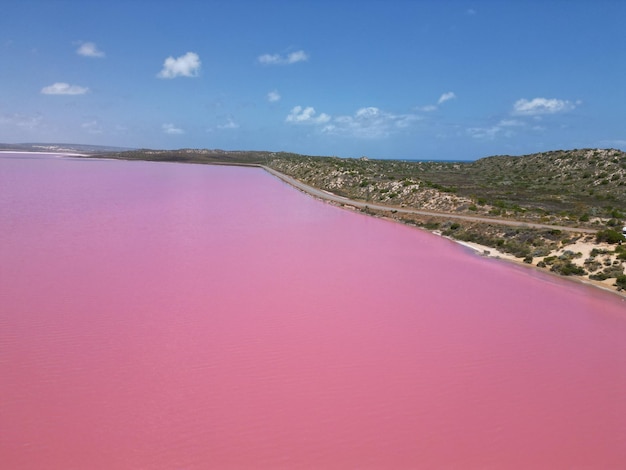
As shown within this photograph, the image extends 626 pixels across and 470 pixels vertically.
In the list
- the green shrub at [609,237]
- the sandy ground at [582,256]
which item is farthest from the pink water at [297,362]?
the green shrub at [609,237]

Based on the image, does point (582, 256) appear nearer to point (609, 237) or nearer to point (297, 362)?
point (609, 237)

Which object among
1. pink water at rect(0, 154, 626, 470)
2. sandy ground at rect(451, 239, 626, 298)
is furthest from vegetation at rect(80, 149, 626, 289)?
pink water at rect(0, 154, 626, 470)

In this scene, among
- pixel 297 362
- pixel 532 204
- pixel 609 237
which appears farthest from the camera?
pixel 532 204

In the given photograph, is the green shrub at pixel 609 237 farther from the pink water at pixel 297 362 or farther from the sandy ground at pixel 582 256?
the pink water at pixel 297 362

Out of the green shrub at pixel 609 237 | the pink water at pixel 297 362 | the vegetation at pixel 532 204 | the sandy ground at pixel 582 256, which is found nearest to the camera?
the pink water at pixel 297 362

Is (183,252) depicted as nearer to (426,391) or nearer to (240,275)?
(240,275)

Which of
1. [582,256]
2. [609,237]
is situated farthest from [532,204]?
[582,256]

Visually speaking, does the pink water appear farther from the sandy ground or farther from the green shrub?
the green shrub

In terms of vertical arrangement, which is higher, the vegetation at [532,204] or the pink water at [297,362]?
the vegetation at [532,204]

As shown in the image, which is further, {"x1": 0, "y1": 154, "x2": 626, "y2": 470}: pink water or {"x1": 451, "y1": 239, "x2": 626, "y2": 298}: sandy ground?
{"x1": 451, "y1": 239, "x2": 626, "y2": 298}: sandy ground
